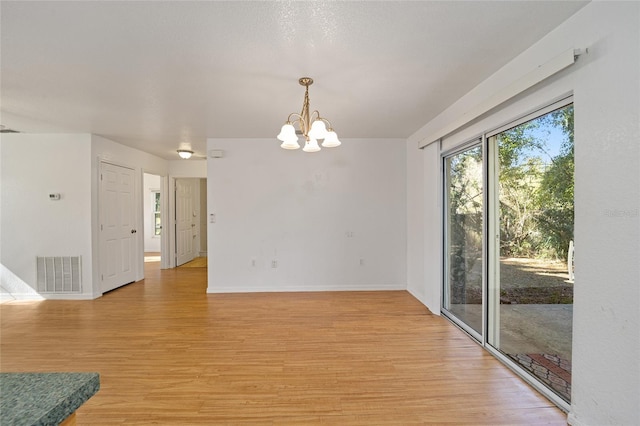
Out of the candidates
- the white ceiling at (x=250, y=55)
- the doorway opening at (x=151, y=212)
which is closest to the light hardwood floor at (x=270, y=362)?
the white ceiling at (x=250, y=55)

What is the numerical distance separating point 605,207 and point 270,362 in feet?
8.61

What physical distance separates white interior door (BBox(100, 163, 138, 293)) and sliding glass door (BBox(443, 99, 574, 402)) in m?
5.38

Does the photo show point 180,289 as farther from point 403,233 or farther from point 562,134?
point 562,134

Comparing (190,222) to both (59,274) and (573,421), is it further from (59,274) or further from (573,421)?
(573,421)

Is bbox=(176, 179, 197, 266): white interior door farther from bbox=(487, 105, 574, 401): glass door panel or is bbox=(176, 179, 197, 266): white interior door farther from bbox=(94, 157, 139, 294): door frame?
bbox=(487, 105, 574, 401): glass door panel

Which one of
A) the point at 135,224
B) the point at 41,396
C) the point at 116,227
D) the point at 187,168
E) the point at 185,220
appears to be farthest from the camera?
the point at 185,220

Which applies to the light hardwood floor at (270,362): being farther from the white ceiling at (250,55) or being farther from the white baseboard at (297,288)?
the white ceiling at (250,55)

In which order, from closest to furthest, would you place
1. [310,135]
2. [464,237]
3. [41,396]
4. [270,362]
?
1. [41,396]
2. [310,135]
3. [270,362]
4. [464,237]

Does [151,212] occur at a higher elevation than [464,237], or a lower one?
higher

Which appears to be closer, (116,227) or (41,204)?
(41,204)

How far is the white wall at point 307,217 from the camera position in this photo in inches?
190

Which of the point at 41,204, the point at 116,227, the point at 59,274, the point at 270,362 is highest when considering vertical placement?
the point at 41,204

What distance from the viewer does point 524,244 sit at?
239 centimetres

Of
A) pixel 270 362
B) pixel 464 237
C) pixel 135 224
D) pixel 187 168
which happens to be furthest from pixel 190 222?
pixel 464 237
